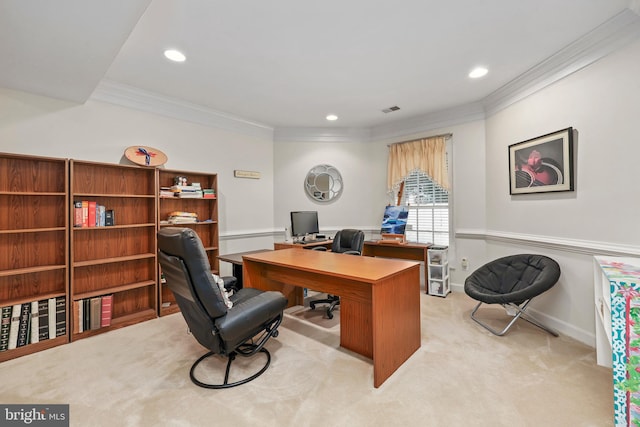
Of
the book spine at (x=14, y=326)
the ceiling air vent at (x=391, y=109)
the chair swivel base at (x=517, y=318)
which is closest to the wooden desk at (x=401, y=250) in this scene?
the chair swivel base at (x=517, y=318)

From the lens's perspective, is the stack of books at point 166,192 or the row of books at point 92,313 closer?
the row of books at point 92,313

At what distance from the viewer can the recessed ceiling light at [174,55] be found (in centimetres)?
246

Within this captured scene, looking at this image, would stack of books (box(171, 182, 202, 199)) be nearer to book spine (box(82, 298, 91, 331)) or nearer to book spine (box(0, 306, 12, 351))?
book spine (box(82, 298, 91, 331))

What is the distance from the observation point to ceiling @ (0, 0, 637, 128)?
1.86m

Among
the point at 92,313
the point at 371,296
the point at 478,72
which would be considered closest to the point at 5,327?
the point at 92,313

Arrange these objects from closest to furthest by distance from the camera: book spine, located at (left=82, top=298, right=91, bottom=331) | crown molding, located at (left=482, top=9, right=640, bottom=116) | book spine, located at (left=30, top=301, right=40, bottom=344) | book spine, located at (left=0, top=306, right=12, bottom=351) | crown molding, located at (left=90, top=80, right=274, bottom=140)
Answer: crown molding, located at (left=482, top=9, right=640, bottom=116)
book spine, located at (left=0, top=306, right=12, bottom=351)
book spine, located at (left=30, top=301, right=40, bottom=344)
book spine, located at (left=82, top=298, right=91, bottom=331)
crown molding, located at (left=90, top=80, right=274, bottom=140)

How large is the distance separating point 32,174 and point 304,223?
3.14 metres

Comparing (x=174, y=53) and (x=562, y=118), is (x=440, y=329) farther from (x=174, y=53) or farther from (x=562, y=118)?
(x=174, y=53)

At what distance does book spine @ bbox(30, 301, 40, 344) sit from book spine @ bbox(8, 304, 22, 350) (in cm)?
8

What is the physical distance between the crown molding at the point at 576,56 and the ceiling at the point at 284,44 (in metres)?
0.07

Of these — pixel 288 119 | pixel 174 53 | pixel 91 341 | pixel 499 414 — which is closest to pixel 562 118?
pixel 499 414

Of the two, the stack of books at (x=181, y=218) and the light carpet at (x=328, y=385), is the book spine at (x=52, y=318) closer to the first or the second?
the light carpet at (x=328, y=385)

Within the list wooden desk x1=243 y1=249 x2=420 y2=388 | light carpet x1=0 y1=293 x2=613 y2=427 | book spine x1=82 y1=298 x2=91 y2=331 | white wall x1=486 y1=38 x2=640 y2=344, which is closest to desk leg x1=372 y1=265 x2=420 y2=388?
wooden desk x1=243 y1=249 x2=420 y2=388

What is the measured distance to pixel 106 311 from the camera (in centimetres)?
280
